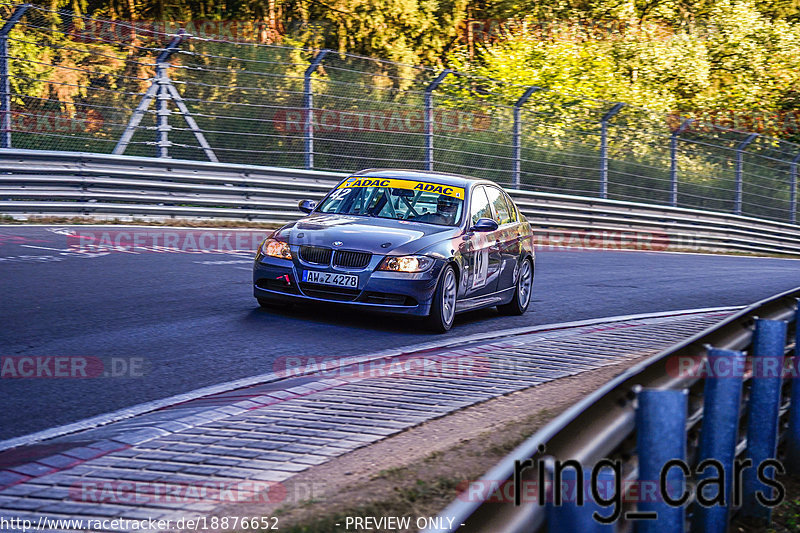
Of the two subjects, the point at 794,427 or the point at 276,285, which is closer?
the point at 794,427

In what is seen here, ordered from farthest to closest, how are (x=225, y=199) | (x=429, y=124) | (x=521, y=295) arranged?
(x=429, y=124), (x=225, y=199), (x=521, y=295)

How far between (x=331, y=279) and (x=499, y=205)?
3.02 m

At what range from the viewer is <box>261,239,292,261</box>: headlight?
1013 centimetres

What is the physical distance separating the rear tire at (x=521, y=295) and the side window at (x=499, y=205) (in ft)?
1.90

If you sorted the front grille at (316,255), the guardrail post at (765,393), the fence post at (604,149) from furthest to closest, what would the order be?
the fence post at (604,149) → the front grille at (316,255) → the guardrail post at (765,393)

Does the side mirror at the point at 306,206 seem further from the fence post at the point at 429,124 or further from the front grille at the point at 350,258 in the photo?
the fence post at the point at 429,124

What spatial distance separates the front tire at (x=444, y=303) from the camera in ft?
32.9

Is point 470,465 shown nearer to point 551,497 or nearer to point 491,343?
point 551,497

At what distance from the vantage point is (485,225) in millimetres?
10883

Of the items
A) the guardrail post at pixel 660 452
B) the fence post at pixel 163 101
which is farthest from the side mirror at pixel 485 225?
the fence post at pixel 163 101

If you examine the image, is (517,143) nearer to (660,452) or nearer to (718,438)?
(718,438)

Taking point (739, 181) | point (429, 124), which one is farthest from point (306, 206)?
point (739, 181)

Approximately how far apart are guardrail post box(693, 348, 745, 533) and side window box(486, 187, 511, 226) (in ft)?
23.9

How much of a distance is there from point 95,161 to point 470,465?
43.5ft
